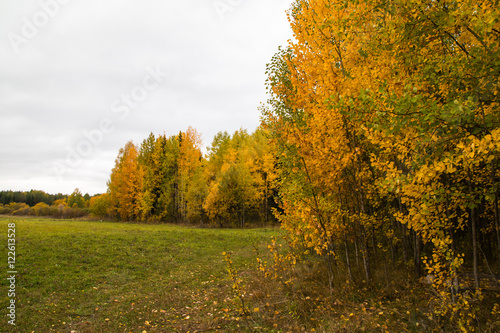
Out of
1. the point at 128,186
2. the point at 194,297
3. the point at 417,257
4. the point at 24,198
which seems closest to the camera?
the point at 417,257

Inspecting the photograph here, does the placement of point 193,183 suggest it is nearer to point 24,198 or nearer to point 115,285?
point 115,285

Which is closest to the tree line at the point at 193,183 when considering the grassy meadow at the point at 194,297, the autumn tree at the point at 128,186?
the autumn tree at the point at 128,186

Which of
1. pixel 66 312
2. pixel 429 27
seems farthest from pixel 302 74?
pixel 66 312

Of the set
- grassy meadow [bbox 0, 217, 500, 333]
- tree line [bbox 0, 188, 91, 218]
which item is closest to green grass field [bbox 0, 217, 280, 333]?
grassy meadow [bbox 0, 217, 500, 333]

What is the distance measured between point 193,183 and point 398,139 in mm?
23504

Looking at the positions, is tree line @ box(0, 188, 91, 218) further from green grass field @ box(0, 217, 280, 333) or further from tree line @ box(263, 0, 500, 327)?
tree line @ box(263, 0, 500, 327)

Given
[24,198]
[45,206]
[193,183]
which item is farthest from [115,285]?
[24,198]

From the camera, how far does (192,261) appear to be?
11000 mm

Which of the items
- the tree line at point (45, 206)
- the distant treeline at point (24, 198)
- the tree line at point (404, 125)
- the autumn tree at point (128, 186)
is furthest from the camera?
the distant treeline at point (24, 198)

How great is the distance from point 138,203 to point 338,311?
90.8 feet

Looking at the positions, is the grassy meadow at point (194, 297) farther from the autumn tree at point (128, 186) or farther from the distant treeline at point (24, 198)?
the distant treeline at point (24, 198)

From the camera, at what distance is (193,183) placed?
25812 mm

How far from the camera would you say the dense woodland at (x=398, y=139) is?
8.67 ft

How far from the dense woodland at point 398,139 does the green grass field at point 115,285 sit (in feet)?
8.86
